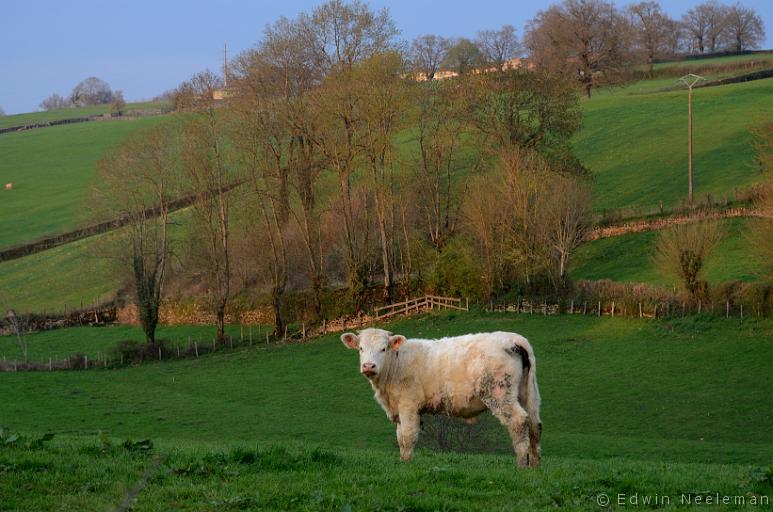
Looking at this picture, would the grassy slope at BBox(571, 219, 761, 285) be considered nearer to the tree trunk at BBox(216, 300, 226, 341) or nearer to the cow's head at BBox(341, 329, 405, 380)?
the tree trunk at BBox(216, 300, 226, 341)

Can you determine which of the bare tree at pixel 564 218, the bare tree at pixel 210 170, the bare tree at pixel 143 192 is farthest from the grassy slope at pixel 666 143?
the bare tree at pixel 143 192

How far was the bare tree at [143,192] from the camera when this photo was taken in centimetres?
5409

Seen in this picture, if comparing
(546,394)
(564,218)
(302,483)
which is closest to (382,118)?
(564,218)

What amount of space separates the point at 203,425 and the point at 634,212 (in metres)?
34.8

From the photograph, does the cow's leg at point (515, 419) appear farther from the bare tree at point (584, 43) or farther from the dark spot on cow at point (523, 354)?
the bare tree at point (584, 43)

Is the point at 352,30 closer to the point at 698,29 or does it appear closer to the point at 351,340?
the point at 351,340

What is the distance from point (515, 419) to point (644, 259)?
40512mm

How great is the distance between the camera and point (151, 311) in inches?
2003

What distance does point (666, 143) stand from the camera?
73.7 metres

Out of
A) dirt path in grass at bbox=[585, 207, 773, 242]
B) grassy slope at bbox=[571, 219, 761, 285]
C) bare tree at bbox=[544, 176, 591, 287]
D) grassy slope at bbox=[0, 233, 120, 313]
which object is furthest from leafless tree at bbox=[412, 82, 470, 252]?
grassy slope at bbox=[0, 233, 120, 313]

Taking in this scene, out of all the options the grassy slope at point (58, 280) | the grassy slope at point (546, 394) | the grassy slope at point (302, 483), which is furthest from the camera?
the grassy slope at point (58, 280)

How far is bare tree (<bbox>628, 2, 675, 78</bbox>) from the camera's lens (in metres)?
109

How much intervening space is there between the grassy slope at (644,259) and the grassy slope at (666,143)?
615 centimetres

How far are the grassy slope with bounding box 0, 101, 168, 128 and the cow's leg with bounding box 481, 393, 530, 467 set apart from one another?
136 metres
